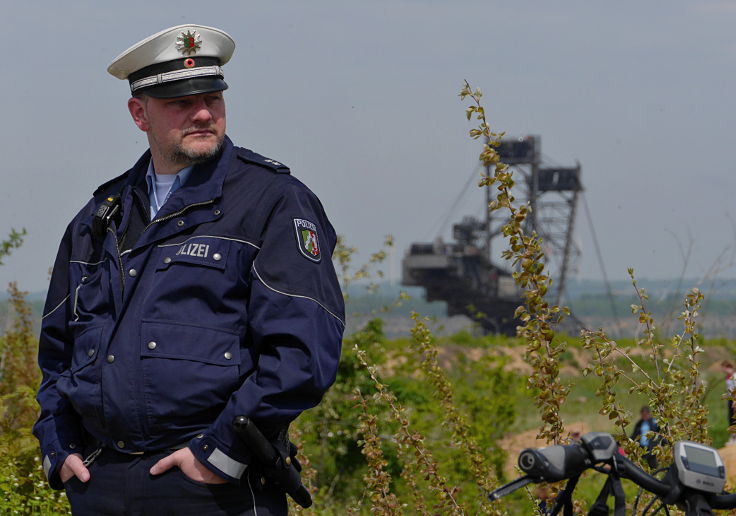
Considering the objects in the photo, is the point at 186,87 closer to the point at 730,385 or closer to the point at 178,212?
the point at 178,212

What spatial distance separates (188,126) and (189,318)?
60cm

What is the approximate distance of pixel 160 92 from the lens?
3260 millimetres

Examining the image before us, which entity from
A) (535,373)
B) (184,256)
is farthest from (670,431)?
(184,256)

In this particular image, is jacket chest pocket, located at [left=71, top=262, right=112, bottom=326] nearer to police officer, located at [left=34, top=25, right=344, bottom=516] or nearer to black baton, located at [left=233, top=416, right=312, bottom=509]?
police officer, located at [left=34, top=25, right=344, bottom=516]

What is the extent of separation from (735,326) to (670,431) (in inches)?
524

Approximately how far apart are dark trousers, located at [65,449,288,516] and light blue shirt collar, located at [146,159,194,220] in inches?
29.0

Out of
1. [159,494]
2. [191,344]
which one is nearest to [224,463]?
[159,494]

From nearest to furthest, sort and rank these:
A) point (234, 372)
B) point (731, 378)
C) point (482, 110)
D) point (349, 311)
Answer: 1. point (234, 372)
2. point (482, 110)
3. point (731, 378)
4. point (349, 311)

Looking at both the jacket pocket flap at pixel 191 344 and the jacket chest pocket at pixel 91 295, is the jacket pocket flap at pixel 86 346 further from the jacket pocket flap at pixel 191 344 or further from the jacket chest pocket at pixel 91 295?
the jacket pocket flap at pixel 191 344

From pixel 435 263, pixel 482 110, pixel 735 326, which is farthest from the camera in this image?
pixel 435 263

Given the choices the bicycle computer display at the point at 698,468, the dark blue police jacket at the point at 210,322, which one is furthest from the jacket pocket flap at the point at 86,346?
the bicycle computer display at the point at 698,468

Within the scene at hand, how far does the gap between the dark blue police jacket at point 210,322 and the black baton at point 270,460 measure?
3 centimetres

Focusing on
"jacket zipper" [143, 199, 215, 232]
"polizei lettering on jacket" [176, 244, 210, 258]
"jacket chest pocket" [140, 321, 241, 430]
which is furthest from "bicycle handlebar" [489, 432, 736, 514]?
"jacket zipper" [143, 199, 215, 232]

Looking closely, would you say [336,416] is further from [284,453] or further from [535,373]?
[284,453]
